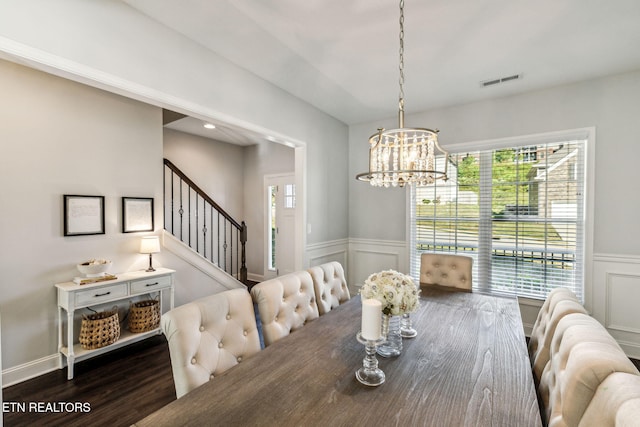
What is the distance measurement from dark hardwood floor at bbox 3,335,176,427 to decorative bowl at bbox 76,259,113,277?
0.80 m

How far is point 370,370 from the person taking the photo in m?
1.16

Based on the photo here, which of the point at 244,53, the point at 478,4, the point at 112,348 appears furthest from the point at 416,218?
the point at 112,348

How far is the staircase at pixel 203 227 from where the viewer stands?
463 centimetres

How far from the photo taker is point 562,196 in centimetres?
298

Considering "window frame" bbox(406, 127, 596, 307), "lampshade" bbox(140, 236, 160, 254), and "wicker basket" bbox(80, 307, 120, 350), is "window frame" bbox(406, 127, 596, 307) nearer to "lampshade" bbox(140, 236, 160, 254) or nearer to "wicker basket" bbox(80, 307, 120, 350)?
"lampshade" bbox(140, 236, 160, 254)

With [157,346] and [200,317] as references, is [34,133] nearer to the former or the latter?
[157,346]

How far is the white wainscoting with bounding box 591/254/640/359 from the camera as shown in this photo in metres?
2.64

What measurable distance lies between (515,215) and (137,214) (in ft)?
13.5

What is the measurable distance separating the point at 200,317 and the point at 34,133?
244 cm

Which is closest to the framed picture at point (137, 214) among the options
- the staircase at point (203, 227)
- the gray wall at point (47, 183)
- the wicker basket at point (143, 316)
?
the gray wall at point (47, 183)

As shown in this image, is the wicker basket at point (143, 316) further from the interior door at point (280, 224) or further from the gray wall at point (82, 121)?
the interior door at point (280, 224)

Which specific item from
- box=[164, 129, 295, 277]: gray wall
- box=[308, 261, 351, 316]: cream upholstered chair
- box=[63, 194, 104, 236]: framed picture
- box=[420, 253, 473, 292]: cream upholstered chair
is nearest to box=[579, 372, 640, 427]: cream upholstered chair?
box=[308, 261, 351, 316]: cream upholstered chair

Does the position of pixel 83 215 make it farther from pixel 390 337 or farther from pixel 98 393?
pixel 390 337

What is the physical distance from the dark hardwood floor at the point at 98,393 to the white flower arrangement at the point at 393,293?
1.80 metres
